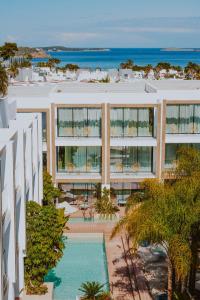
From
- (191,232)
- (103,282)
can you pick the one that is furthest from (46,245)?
(191,232)

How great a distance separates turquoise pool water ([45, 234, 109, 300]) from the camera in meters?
21.6

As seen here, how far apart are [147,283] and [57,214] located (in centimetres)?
476

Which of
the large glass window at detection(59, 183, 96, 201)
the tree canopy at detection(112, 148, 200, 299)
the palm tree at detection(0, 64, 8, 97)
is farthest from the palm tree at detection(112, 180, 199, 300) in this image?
the large glass window at detection(59, 183, 96, 201)

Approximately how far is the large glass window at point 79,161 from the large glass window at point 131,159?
3.23ft

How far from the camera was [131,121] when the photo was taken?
31703mm

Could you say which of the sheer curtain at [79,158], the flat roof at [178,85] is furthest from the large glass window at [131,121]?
the flat roof at [178,85]

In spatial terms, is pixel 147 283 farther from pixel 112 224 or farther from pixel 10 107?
pixel 10 107

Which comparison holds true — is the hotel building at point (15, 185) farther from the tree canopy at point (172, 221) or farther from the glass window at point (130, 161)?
the glass window at point (130, 161)

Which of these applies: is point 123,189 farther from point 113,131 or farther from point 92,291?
point 92,291

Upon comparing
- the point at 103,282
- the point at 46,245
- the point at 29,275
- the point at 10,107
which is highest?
the point at 10,107

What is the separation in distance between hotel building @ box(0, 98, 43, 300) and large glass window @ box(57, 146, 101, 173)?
23.1 feet

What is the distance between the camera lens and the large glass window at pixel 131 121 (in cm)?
3156

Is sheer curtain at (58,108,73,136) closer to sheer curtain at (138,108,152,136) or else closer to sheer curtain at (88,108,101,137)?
sheer curtain at (88,108,101,137)

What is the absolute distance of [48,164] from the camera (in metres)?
31.2
